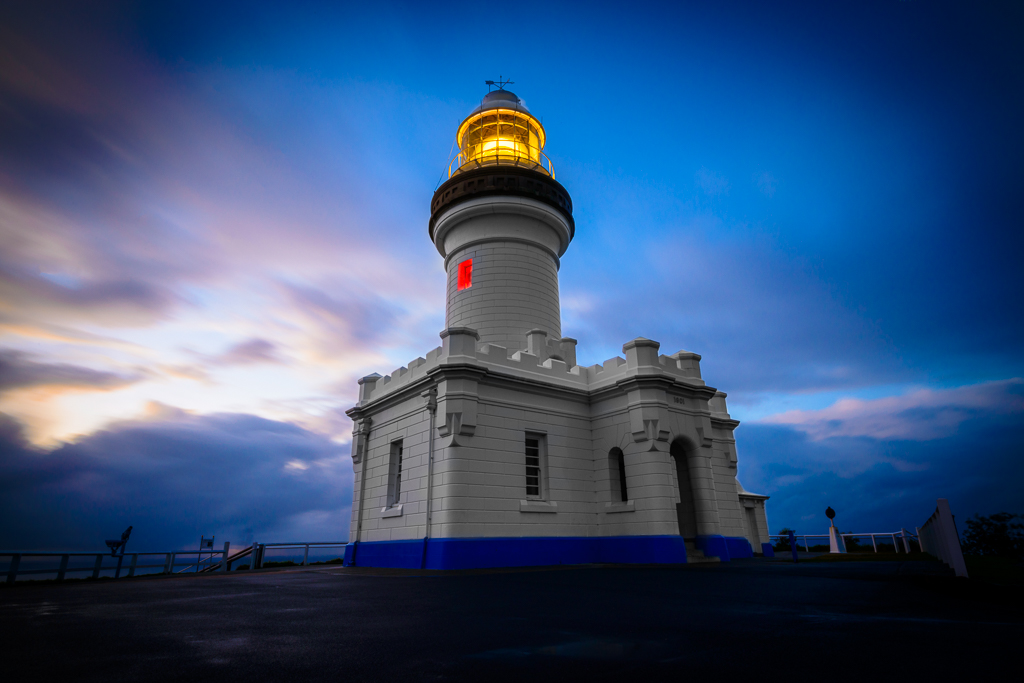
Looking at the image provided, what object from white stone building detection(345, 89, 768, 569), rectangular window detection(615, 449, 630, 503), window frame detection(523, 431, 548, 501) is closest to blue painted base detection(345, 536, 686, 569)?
white stone building detection(345, 89, 768, 569)

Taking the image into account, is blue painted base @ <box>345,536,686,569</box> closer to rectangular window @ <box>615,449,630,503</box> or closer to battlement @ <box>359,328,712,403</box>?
rectangular window @ <box>615,449,630,503</box>

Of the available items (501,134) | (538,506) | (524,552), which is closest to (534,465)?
(538,506)

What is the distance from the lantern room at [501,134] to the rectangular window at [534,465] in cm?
1189

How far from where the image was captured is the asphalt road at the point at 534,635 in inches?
128

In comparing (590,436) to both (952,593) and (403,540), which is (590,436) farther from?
(952,593)

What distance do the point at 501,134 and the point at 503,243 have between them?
5.91m

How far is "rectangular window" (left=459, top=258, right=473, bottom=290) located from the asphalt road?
13915 mm

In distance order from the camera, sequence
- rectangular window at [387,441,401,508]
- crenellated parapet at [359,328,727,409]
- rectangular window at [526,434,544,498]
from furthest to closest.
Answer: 1. rectangular window at [387,441,401,508]
2. rectangular window at [526,434,544,498]
3. crenellated parapet at [359,328,727,409]

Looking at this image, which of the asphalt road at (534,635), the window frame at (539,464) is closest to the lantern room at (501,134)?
the window frame at (539,464)

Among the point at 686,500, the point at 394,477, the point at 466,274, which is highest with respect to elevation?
the point at 466,274

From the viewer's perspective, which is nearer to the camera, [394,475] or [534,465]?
[534,465]

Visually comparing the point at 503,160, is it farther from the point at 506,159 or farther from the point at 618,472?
the point at 618,472

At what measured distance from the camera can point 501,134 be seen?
22.6 meters

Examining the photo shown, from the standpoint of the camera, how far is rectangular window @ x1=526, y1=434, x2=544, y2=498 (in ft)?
50.6
